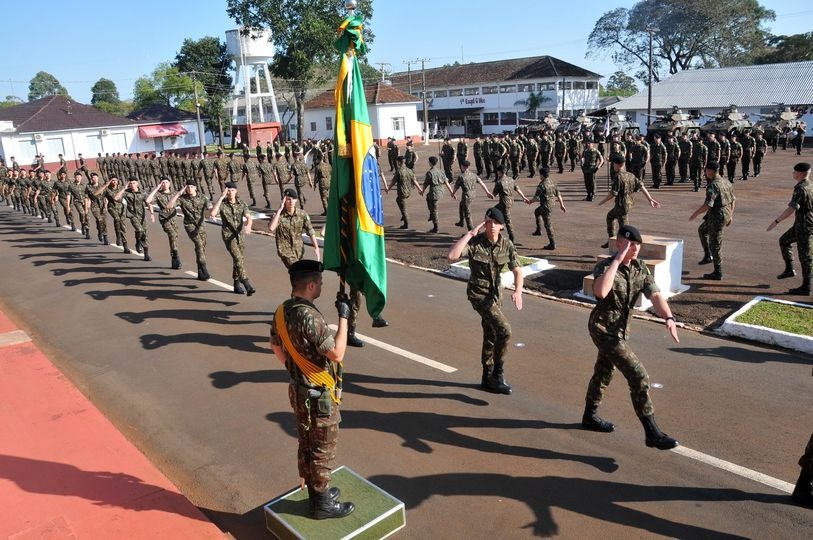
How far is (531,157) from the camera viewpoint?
26531 millimetres

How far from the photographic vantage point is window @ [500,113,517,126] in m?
62.5

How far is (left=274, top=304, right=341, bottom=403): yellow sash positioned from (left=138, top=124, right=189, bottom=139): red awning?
52.0 metres

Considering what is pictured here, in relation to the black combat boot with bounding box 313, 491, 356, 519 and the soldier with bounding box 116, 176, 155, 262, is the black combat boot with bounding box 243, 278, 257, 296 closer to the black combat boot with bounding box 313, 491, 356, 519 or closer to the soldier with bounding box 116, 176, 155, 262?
the soldier with bounding box 116, 176, 155, 262

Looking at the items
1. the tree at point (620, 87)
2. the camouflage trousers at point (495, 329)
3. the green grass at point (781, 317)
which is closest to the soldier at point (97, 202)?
the camouflage trousers at point (495, 329)

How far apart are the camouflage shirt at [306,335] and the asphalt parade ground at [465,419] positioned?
1.44 metres

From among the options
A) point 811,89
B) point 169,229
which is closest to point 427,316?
point 169,229

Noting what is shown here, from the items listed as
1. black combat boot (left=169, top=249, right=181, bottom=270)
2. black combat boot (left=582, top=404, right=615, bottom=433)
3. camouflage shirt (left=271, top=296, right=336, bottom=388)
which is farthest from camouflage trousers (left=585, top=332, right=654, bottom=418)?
black combat boot (left=169, top=249, right=181, bottom=270)

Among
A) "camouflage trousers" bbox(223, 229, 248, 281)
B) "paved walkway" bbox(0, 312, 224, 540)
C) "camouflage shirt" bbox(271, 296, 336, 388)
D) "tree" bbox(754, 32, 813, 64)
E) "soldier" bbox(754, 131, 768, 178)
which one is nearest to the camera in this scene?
"camouflage shirt" bbox(271, 296, 336, 388)

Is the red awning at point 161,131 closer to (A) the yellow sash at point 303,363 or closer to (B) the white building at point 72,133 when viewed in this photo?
(B) the white building at point 72,133

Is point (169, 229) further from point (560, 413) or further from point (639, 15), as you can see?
point (639, 15)

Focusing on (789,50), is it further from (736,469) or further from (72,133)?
(736,469)

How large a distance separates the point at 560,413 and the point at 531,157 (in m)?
21.7

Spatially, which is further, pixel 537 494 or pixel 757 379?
pixel 757 379

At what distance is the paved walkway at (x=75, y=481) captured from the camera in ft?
15.5
